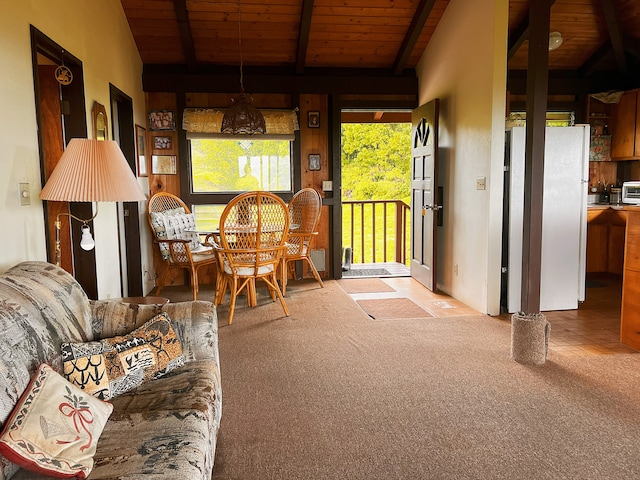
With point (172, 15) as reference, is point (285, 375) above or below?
below

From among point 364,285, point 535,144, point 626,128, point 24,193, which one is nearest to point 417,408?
point 535,144

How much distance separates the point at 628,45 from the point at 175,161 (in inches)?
207

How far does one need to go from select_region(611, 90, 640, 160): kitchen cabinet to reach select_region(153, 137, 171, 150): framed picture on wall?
5344 mm

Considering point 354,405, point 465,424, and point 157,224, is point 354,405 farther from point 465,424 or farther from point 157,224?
point 157,224

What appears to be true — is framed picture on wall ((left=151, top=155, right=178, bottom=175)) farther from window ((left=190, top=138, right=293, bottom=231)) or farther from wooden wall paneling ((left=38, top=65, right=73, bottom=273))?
wooden wall paneling ((left=38, top=65, right=73, bottom=273))

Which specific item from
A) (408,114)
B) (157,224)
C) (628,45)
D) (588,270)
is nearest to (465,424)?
(157,224)

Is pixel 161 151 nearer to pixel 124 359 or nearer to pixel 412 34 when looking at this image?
pixel 412 34

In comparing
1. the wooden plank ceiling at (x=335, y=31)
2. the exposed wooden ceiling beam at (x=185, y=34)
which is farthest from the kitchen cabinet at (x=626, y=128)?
the exposed wooden ceiling beam at (x=185, y=34)

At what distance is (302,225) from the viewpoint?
537cm

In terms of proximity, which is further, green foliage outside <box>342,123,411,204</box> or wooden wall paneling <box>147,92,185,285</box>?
green foliage outside <box>342,123,411,204</box>

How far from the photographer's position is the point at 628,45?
5520 millimetres

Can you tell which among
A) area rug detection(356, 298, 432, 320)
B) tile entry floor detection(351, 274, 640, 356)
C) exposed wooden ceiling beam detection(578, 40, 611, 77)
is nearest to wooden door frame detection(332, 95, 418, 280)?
tile entry floor detection(351, 274, 640, 356)

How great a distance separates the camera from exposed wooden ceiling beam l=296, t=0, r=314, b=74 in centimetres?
468

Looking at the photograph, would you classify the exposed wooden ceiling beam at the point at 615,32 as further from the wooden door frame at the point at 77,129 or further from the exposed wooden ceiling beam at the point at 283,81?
the wooden door frame at the point at 77,129
